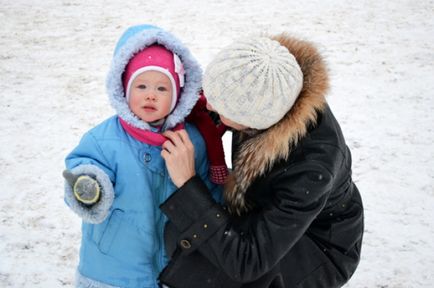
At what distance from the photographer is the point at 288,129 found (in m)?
1.50

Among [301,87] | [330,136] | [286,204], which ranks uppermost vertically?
[301,87]

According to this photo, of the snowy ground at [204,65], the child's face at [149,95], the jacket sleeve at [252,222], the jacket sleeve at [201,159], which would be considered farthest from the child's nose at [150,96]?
the snowy ground at [204,65]

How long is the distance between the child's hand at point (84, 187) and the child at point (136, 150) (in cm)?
9

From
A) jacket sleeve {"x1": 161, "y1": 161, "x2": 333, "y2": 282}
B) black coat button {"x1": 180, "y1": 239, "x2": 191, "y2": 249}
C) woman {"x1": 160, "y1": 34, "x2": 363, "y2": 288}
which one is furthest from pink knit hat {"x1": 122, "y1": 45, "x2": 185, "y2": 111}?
black coat button {"x1": 180, "y1": 239, "x2": 191, "y2": 249}

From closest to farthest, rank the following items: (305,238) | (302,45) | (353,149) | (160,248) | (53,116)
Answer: (302,45)
(305,238)
(160,248)
(353,149)
(53,116)

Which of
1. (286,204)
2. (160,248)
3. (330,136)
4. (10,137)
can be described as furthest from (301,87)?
(10,137)

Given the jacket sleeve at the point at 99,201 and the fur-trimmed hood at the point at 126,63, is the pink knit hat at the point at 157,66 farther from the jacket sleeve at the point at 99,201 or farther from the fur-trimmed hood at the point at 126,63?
the jacket sleeve at the point at 99,201

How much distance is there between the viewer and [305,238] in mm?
1752

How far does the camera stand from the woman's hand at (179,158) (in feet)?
5.49

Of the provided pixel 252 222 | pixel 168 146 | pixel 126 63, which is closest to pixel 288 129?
pixel 252 222

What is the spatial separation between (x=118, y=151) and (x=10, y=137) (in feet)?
8.84

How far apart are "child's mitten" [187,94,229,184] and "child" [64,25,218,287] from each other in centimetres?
7

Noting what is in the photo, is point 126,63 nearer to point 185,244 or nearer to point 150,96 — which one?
point 150,96

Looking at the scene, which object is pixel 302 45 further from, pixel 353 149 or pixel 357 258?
pixel 353 149
